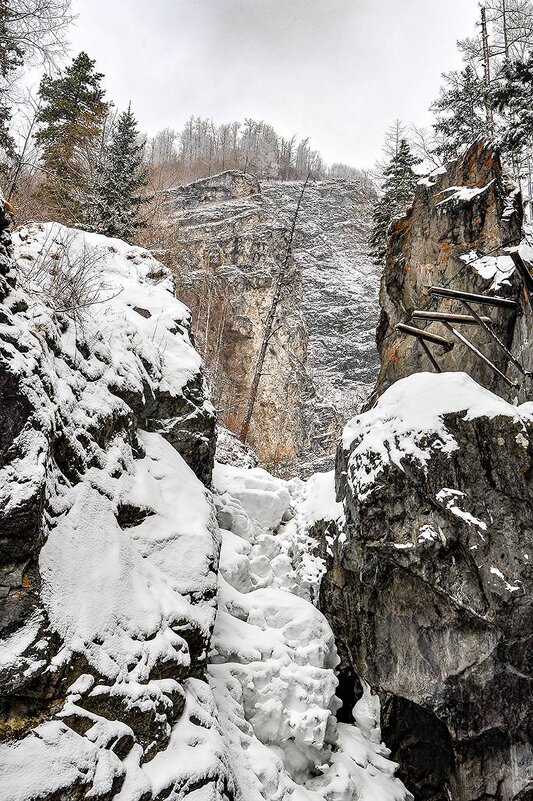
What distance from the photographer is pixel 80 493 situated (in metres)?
4.31

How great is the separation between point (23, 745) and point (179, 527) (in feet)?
7.96

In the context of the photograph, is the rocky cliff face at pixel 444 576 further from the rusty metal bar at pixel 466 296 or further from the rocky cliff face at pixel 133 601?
the rusty metal bar at pixel 466 296

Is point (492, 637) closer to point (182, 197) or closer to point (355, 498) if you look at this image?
point (355, 498)

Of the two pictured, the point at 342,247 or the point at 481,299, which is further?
the point at 342,247

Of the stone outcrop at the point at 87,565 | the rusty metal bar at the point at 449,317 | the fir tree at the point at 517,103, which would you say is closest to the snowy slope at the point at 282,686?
the stone outcrop at the point at 87,565

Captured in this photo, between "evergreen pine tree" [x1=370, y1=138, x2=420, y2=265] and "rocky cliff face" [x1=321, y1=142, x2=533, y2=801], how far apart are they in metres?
11.8

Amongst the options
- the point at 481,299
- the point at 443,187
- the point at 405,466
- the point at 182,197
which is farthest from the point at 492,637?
the point at 182,197

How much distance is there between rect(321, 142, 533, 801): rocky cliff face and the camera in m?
5.90

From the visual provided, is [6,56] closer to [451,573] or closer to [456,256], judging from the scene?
[456,256]

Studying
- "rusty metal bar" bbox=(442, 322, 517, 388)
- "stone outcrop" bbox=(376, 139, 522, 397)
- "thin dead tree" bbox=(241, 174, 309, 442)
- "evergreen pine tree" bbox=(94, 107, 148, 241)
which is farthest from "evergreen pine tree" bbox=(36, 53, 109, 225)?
"rusty metal bar" bbox=(442, 322, 517, 388)

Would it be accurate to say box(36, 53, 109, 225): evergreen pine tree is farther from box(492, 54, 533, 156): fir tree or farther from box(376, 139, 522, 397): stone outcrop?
box(492, 54, 533, 156): fir tree

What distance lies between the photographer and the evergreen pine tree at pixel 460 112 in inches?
679

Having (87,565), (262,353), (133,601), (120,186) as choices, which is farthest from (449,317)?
(120,186)

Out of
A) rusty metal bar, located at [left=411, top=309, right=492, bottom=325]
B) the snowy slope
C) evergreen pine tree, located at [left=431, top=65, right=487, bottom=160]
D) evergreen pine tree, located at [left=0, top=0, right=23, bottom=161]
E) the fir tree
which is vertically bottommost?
the snowy slope
